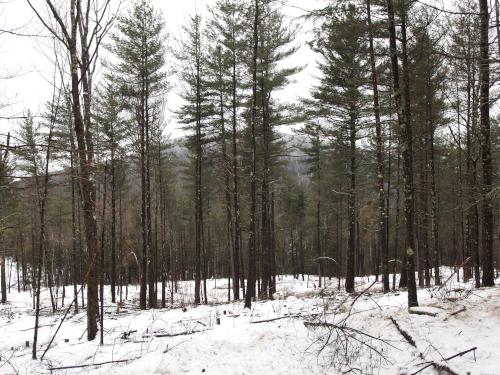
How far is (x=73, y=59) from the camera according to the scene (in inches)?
373

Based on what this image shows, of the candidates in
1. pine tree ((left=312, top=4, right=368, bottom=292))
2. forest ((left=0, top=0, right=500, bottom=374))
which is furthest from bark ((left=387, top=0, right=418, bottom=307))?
pine tree ((left=312, top=4, right=368, bottom=292))

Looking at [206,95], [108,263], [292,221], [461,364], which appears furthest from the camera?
[108,263]

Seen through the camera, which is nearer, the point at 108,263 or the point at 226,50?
the point at 226,50

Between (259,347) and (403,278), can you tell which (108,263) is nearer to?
(403,278)

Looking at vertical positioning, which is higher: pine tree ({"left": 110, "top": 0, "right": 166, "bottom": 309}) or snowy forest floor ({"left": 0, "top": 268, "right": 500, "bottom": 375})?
pine tree ({"left": 110, "top": 0, "right": 166, "bottom": 309})

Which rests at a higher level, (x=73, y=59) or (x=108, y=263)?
(x=73, y=59)

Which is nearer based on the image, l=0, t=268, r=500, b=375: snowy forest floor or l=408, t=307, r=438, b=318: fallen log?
l=0, t=268, r=500, b=375: snowy forest floor

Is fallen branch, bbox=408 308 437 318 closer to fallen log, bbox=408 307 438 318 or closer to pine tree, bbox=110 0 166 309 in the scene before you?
fallen log, bbox=408 307 438 318

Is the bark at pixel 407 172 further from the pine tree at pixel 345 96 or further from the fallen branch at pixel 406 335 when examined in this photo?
Result: the pine tree at pixel 345 96

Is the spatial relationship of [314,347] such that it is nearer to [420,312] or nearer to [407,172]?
[420,312]

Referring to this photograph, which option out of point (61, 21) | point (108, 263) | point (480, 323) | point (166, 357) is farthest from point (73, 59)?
point (108, 263)

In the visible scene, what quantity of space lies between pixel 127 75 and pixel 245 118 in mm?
5642

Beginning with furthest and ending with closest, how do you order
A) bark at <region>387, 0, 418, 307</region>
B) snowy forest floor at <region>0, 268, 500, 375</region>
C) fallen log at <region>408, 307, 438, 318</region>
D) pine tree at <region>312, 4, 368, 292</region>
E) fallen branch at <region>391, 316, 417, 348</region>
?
pine tree at <region>312, 4, 368, 292</region> < bark at <region>387, 0, 418, 307</region> < fallen log at <region>408, 307, 438, 318</region> < fallen branch at <region>391, 316, 417, 348</region> < snowy forest floor at <region>0, 268, 500, 375</region>

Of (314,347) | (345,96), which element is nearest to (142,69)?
(345,96)
